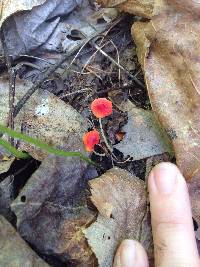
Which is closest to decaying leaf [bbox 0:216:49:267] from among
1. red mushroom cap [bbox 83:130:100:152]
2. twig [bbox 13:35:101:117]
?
red mushroom cap [bbox 83:130:100:152]

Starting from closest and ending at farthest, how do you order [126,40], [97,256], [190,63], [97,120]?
[97,256] → [190,63] → [97,120] → [126,40]

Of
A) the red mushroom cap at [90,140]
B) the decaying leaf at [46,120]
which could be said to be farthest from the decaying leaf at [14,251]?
the red mushroom cap at [90,140]

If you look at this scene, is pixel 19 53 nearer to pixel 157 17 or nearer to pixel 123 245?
pixel 157 17

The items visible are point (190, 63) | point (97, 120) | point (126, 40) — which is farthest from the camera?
point (126, 40)

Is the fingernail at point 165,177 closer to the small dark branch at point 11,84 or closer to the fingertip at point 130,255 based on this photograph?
the fingertip at point 130,255

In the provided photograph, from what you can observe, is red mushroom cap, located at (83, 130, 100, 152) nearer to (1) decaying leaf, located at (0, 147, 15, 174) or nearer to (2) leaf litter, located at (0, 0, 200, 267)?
(2) leaf litter, located at (0, 0, 200, 267)

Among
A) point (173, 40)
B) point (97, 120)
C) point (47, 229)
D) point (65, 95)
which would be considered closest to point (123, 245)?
point (47, 229)

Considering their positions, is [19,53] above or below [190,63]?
below

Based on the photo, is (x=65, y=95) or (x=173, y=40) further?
(x=65, y=95)
